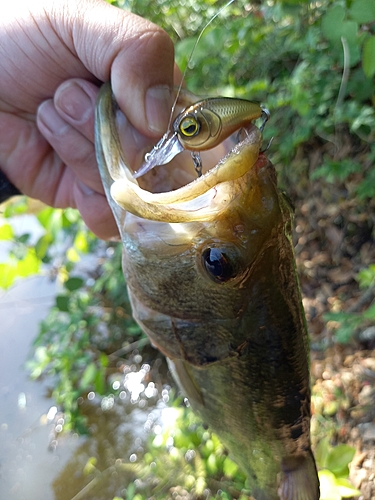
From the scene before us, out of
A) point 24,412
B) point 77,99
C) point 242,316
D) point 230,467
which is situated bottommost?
point 24,412

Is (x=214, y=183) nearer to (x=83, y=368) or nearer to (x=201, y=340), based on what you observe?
(x=201, y=340)

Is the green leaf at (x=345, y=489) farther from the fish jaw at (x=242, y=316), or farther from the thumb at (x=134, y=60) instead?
the thumb at (x=134, y=60)

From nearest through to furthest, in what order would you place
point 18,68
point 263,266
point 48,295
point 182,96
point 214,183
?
point 214,183 < point 263,266 < point 182,96 < point 18,68 < point 48,295

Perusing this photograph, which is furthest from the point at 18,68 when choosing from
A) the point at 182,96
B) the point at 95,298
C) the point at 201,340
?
the point at 95,298

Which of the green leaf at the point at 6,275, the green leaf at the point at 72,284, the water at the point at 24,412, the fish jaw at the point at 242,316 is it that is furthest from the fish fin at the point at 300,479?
the water at the point at 24,412

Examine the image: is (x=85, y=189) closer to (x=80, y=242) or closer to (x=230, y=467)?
(x=80, y=242)

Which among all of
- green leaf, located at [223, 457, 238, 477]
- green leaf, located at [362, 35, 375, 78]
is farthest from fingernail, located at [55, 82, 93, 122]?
green leaf, located at [223, 457, 238, 477]

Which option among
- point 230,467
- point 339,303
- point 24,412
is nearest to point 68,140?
point 230,467
